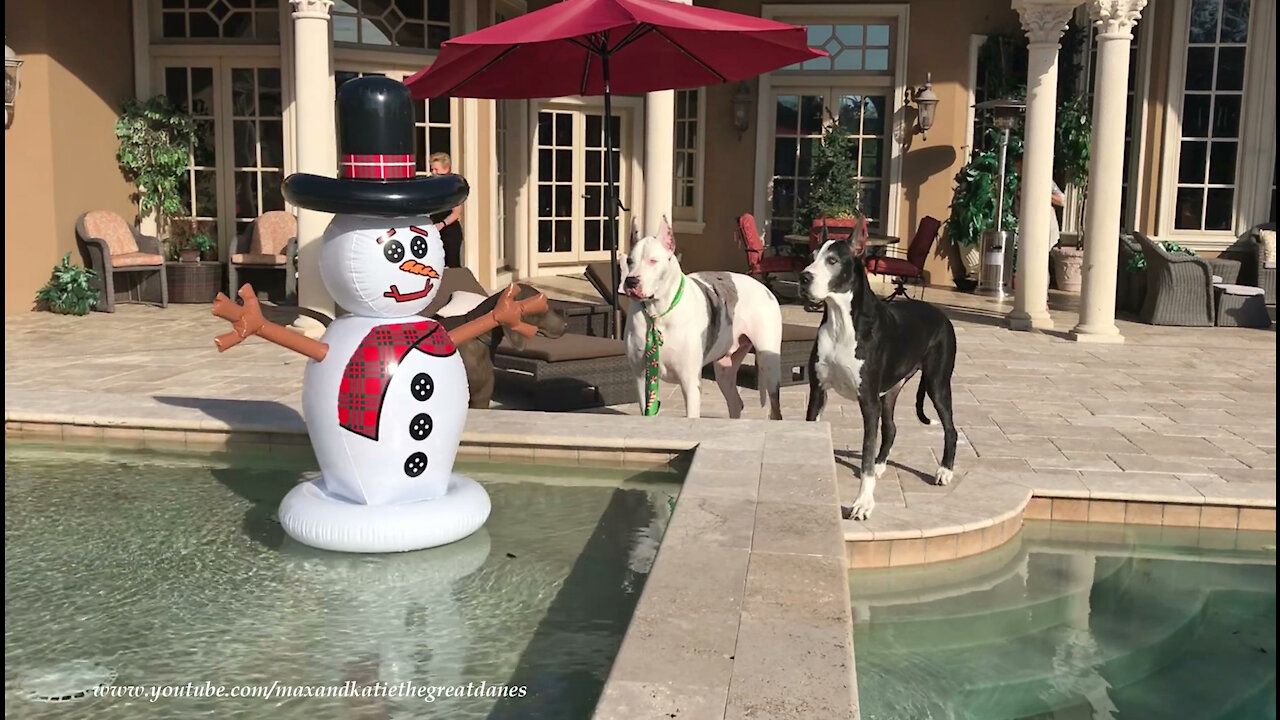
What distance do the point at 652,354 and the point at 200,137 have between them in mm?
8353

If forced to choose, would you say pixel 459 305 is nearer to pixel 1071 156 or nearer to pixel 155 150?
pixel 155 150

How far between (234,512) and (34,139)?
8013 mm

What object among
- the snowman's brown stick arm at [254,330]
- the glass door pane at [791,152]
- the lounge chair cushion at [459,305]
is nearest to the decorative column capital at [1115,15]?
the glass door pane at [791,152]

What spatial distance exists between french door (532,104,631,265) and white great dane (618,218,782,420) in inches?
309

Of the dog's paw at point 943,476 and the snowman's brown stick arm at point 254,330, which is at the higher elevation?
the snowman's brown stick arm at point 254,330

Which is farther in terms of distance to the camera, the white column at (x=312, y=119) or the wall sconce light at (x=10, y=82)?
the wall sconce light at (x=10, y=82)

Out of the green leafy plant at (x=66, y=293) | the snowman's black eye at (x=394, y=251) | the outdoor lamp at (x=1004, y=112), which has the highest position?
the outdoor lamp at (x=1004, y=112)

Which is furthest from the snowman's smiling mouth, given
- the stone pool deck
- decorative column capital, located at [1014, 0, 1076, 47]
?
decorative column capital, located at [1014, 0, 1076, 47]

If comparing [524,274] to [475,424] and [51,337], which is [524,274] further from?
[475,424]

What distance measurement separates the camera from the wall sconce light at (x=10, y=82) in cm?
1005

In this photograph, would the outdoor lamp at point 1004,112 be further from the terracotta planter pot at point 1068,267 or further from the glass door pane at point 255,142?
the glass door pane at point 255,142

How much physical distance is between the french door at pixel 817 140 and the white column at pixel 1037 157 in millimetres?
3575

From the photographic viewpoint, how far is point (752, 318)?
5.66 metres

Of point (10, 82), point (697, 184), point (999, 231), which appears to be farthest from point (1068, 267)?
point (10, 82)
